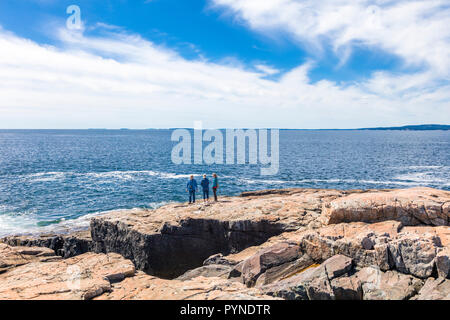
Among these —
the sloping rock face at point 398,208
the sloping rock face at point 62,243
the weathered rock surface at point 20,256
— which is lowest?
the sloping rock face at point 62,243

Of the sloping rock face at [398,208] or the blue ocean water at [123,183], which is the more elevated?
the sloping rock face at [398,208]

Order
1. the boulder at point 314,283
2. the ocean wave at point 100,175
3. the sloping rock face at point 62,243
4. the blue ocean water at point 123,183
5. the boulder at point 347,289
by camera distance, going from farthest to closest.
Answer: the ocean wave at point 100,175, the blue ocean water at point 123,183, the sloping rock face at point 62,243, the boulder at point 314,283, the boulder at point 347,289

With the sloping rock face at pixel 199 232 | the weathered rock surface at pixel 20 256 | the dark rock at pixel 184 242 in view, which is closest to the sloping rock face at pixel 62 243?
the weathered rock surface at pixel 20 256

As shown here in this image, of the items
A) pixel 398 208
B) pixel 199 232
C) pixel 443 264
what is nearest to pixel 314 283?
pixel 443 264

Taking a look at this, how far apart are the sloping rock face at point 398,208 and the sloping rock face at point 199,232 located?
7.84 feet

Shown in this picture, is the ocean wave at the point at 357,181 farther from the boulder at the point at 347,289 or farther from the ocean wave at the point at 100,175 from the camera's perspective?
the boulder at the point at 347,289

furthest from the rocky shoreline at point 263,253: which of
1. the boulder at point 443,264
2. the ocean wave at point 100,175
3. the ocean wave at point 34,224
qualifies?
the ocean wave at point 100,175

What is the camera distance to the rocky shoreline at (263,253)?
977 cm

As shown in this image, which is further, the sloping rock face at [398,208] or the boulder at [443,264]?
the sloping rock face at [398,208]

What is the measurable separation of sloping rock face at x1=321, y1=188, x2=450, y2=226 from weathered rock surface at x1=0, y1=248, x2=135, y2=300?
1049 centimetres

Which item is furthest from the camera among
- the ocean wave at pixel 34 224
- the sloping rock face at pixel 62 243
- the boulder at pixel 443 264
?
the ocean wave at pixel 34 224

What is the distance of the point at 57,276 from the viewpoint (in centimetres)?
1377

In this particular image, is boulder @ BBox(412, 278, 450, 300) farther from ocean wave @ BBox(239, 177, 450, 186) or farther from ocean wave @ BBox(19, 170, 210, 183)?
ocean wave @ BBox(19, 170, 210, 183)

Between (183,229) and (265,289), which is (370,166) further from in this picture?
(265,289)
